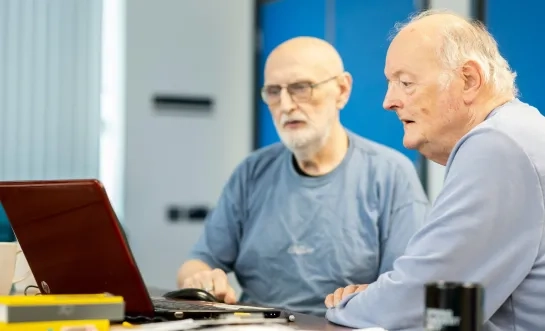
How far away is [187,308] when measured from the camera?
177cm

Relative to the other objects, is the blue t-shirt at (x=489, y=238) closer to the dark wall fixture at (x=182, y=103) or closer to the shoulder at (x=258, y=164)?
the shoulder at (x=258, y=164)

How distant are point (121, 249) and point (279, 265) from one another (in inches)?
48.2

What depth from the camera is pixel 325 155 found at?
286 cm

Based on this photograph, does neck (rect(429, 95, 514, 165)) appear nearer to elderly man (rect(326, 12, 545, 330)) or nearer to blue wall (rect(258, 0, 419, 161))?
elderly man (rect(326, 12, 545, 330))

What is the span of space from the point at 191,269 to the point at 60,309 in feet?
4.42

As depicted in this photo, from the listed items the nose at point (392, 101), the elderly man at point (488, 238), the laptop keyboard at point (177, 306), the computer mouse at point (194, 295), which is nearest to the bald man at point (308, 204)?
the computer mouse at point (194, 295)

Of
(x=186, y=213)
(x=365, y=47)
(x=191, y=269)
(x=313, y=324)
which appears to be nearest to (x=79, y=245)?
(x=313, y=324)

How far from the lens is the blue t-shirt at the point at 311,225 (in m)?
2.65

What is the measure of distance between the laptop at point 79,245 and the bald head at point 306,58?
4.16ft

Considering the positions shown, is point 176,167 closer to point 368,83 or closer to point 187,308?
point 368,83

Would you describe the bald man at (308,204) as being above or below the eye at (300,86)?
below

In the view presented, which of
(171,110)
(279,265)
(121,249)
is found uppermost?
(171,110)

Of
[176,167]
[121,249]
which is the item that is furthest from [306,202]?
[176,167]

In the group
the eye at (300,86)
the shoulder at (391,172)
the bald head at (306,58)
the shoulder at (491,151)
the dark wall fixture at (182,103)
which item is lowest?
the shoulder at (391,172)
